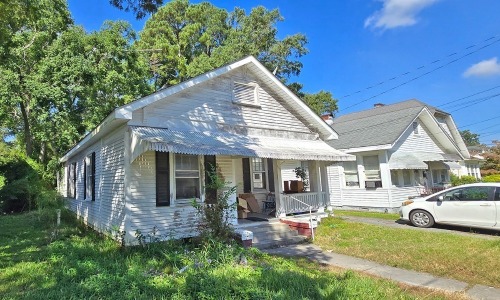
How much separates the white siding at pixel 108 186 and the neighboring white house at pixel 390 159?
1316 centimetres

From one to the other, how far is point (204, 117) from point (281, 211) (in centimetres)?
453

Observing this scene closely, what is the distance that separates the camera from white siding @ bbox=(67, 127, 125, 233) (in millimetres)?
9195

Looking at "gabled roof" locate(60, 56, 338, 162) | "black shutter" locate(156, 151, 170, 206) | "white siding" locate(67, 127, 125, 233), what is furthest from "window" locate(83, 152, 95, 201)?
"black shutter" locate(156, 151, 170, 206)

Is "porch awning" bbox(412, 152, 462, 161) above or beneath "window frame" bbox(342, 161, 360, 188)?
above

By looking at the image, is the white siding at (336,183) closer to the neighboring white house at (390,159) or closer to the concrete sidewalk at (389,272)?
the neighboring white house at (390,159)

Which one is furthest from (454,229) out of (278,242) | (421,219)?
(278,242)

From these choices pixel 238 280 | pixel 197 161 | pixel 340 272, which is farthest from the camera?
pixel 197 161

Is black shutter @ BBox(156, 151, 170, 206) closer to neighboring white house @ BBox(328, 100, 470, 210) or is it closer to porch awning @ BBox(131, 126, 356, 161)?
porch awning @ BBox(131, 126, 356, 161)

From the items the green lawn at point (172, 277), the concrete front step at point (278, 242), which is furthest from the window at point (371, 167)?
the green lawn at point (172, 277)

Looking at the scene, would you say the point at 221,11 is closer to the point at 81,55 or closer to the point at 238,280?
the point at 81,55

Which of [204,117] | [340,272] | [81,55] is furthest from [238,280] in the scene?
[81,55]

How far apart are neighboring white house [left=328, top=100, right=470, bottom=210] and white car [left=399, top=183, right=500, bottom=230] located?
473 cm

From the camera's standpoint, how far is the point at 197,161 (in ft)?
31.9

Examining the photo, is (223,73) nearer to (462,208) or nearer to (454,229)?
(462,208)
